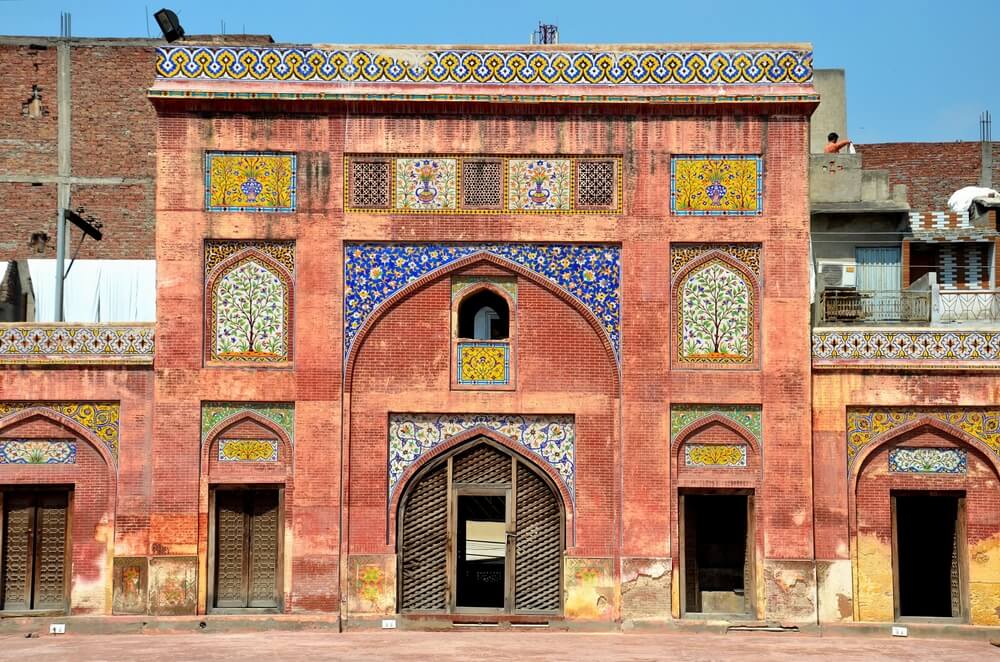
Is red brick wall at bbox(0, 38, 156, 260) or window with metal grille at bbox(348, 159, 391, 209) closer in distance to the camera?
window with metal grille at bbox(348, 159, 391, 209)

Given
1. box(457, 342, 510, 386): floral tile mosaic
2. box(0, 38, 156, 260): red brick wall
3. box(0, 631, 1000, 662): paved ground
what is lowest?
box(0, 631, 1000, 662): paved ground

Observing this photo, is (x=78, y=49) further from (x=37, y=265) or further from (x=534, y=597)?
(x=534, y=597)

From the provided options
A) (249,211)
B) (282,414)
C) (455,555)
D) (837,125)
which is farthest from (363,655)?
(837,125)

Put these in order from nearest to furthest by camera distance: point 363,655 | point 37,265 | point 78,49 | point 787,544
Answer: point 363,655, point 787,544, point 37,265, point 78,49

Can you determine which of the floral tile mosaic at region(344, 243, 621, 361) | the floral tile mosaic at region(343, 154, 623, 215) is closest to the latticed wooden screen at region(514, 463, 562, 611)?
the floral tile mosaic at region(344, 243, 621, 361)

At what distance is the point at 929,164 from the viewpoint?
95.1 ft

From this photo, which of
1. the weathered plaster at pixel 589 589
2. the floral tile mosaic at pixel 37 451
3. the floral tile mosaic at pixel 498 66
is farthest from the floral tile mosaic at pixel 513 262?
the floral tile mosaic at pixel 37 451

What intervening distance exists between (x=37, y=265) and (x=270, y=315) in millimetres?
9706

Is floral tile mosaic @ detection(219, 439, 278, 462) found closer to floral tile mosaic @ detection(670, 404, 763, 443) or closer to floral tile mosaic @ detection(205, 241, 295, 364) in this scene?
floral tile mosaic @ detection(205, 241, 295, 364)

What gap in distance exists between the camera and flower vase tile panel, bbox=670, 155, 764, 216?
1431 cm

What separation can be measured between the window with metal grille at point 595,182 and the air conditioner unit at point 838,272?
18.9 feet

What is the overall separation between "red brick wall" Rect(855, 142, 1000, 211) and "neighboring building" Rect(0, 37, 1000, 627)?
15.4 metres

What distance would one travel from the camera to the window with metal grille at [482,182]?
14352 mm

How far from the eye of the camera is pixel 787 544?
46.2ft
